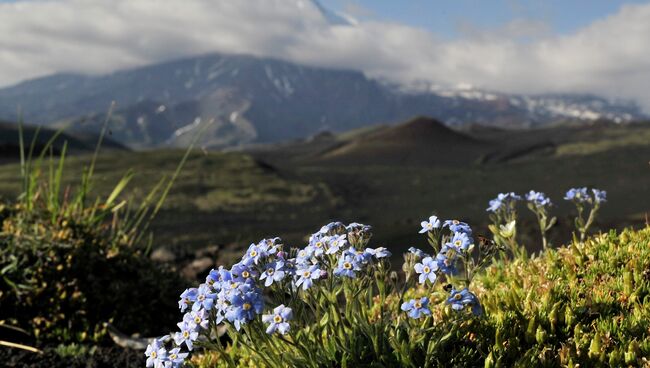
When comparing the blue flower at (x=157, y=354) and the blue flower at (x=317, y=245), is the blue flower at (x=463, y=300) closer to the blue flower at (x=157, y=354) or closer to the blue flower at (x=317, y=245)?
the blue flower at (x=317, y=245)

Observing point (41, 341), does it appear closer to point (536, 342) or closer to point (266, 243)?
point (266, 243)

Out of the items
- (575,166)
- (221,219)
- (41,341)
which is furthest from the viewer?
(575,166)

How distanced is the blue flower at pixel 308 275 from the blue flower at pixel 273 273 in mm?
102

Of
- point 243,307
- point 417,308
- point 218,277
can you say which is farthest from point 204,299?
point 417,308

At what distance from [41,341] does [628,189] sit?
3355 centimetres

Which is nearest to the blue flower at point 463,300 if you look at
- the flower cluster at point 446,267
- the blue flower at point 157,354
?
the flower cluster at point 446,267

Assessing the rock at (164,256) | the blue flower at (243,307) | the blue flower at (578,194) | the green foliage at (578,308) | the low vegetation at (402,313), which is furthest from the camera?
the rock at (164,256)

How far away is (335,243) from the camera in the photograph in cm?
343

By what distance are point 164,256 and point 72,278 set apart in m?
5.52

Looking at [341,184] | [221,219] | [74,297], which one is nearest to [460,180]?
[341,184]

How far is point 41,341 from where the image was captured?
6629 mm

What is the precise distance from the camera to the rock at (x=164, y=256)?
12443mm

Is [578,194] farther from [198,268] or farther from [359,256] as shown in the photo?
[198,268]

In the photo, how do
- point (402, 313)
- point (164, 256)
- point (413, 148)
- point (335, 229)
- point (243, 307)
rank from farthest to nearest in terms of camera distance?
point (413, 148) → point (164, 256) → point (402, 313) → point (335, 229) → point (243, 307)
